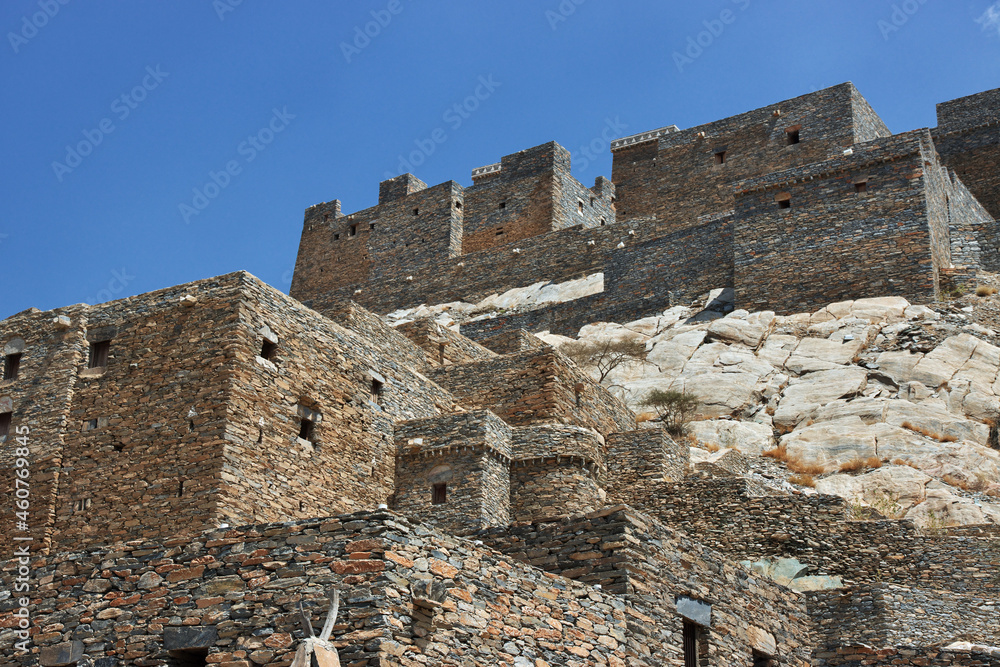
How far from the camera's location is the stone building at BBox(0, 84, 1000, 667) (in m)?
11.2

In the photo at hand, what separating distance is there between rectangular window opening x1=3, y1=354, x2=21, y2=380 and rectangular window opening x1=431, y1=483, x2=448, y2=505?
788cm

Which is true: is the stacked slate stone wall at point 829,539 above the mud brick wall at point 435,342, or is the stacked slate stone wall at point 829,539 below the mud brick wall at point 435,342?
below

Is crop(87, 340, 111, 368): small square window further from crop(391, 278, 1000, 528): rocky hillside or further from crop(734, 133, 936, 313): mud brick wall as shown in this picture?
crop(734, 133, 936, 313): mud brick wall

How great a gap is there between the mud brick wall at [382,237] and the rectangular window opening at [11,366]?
2438 cm

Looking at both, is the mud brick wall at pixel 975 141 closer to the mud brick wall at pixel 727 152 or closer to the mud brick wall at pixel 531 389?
the mud brick wall at pixel 727 152

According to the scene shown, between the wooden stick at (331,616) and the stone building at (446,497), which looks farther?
the stone building at (446,497)

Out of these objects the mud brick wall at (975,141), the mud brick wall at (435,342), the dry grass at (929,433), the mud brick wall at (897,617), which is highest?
the mud brick wall at (975,141)

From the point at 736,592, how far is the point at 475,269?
26454 millimetres

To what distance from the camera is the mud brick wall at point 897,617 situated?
15.9 m

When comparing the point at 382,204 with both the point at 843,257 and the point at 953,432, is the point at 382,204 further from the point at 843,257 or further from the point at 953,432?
the point at 953,432

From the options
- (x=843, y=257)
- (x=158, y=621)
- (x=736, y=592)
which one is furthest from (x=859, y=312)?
(x=158, y=621)

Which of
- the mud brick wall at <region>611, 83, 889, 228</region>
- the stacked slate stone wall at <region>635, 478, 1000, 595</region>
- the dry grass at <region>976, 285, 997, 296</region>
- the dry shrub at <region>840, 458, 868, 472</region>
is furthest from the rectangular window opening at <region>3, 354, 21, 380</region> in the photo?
the mud brick wall at <region>611, 83, 889, 228</region>

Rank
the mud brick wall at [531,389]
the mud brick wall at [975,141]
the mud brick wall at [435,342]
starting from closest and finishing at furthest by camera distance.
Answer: the mud brick wall at [531,389] → the mud brick wall at [435,342] → the mud brick wall at [975,141]

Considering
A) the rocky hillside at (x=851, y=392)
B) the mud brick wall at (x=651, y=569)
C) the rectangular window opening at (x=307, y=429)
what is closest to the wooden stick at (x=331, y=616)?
the mud brick wall at (x=651, y=569)
